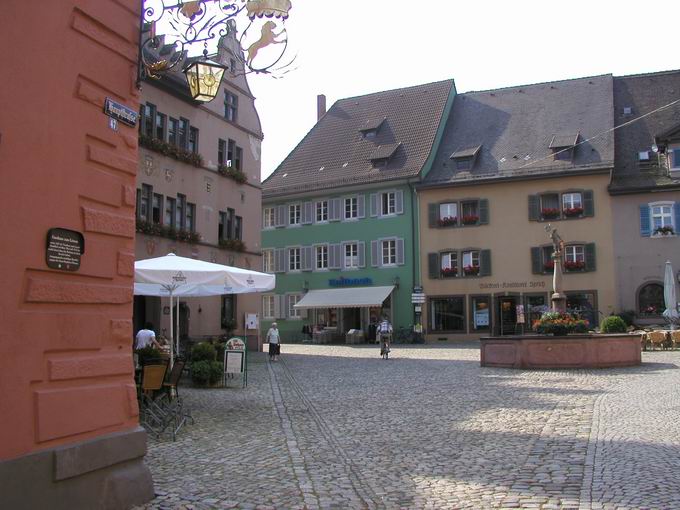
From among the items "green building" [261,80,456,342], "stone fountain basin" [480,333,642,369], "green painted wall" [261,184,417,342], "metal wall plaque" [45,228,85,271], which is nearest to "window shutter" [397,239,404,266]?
"green building" [261,80,456,342]

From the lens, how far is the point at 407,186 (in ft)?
136

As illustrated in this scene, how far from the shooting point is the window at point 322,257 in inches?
1741

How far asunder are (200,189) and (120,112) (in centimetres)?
2194

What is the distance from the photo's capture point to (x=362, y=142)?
4588cm

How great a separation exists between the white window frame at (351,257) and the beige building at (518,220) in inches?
165

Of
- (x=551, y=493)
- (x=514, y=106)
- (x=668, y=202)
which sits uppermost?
(x=514, y=106)

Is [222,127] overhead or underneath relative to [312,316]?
overhead

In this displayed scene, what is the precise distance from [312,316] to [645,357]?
23079mm

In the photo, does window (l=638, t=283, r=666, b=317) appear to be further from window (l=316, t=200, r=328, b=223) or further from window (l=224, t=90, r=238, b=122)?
window (l=224, t=90, r=238, b=122)

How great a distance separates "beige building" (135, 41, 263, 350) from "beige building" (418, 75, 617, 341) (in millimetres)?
12029

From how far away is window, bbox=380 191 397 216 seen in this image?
138 ft

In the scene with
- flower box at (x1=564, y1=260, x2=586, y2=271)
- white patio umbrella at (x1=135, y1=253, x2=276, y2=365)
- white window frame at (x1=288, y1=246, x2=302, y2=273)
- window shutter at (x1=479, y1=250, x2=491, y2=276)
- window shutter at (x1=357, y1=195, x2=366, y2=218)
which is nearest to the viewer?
white patio umbrella at (x1=135, y1=253, x2=276, y2=365)

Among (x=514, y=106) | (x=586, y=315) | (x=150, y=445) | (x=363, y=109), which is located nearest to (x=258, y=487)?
(x=150, y=445)

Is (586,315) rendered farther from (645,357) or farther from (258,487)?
(258,487)
